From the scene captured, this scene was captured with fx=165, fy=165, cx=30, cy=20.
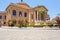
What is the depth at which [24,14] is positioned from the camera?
5722 centimetres

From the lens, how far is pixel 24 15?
2251 inches

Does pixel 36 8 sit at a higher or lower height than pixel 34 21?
higher

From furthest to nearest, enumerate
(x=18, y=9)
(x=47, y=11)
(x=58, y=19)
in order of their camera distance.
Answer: (x=47, y=11)
(x=18, y=9)
(x=58, y=19)

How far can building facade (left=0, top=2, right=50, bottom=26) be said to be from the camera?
55094 millimetres

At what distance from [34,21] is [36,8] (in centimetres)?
480

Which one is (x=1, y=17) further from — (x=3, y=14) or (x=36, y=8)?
(x=36, y=8)

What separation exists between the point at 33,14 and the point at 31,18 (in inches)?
62.5

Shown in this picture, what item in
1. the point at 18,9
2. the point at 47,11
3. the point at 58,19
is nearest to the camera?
the point at 58,19

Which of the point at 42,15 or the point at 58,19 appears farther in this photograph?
the point at 42,15

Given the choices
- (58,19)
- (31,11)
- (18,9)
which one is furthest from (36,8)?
(58,19)

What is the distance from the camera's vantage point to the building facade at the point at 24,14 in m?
55.1

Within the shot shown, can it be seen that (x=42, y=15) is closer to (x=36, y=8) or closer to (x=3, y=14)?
(x=36, y=8)

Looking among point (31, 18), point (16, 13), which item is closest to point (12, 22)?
point (16, 13)

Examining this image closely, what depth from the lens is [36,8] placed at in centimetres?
5806
